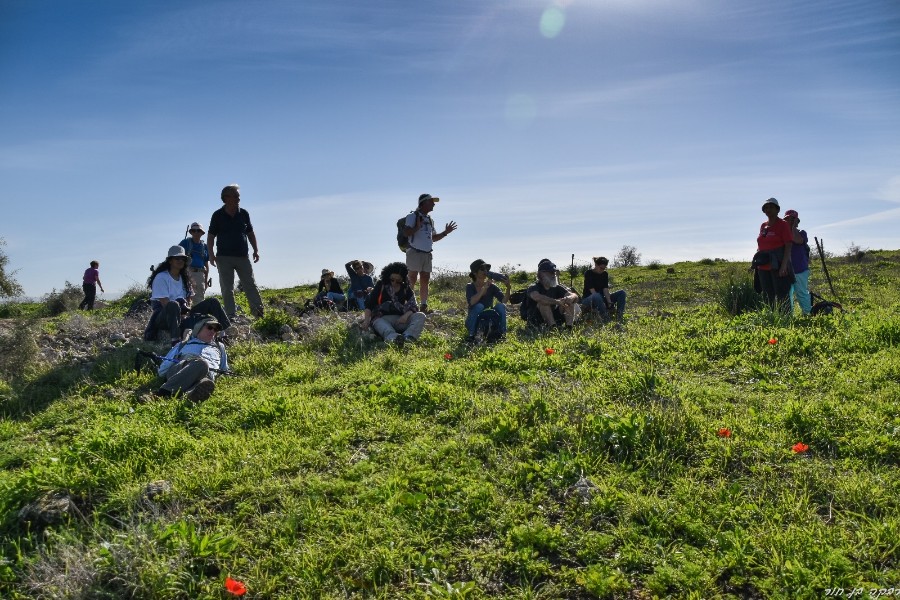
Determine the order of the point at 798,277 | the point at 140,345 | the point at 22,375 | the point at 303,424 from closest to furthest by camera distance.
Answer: the point at 303,424 → the point at 22,375 → the point at 140,345 → the point at 798,277

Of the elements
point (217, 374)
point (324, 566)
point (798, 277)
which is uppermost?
point (798, 277)

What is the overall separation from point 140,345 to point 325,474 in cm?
539

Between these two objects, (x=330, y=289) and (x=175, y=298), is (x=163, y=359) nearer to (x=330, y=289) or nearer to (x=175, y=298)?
(x=175, y=298)

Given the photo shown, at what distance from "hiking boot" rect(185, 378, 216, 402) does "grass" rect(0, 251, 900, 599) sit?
0.41 ft

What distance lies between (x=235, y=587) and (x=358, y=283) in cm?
945

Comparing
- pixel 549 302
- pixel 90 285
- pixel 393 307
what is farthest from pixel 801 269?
pixel 90 285

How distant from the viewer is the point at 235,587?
3.12 meters

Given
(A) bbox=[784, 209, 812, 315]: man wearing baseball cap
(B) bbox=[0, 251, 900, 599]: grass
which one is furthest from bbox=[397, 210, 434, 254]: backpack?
(A) bbox=[784, 209, 812, 315]: man wearing baseball cap

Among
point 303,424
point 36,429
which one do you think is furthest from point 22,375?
point 303,424

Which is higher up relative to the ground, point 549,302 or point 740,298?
point 549,302

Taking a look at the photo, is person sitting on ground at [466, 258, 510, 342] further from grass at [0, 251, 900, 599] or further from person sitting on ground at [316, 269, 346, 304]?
person sitting on ground at [316, 269, 346, 304]

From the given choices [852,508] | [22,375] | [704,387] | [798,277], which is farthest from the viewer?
[798,277]

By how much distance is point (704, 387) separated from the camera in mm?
5789

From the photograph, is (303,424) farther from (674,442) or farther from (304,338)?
(304,338)
